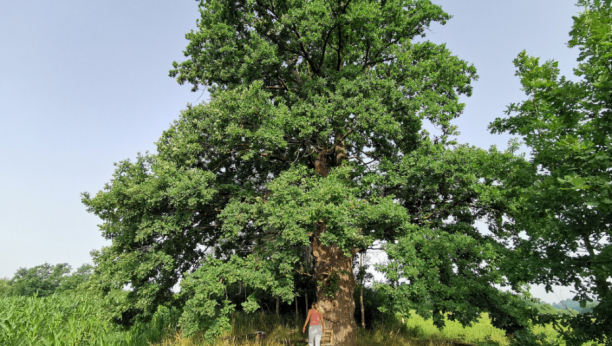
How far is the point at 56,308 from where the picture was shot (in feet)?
41.6

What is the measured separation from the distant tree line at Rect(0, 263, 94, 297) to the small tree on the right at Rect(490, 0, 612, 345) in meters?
55.5

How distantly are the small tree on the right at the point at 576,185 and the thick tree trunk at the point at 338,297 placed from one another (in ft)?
19.9

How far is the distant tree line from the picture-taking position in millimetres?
45250

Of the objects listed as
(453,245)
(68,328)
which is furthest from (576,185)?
(68,328)

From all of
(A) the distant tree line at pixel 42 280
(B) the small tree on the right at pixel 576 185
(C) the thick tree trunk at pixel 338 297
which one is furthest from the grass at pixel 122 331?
(A) the distant tree line at pixel 42 280

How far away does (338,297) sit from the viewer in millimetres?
10523

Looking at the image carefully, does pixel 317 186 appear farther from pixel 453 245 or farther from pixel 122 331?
pixel 122 331

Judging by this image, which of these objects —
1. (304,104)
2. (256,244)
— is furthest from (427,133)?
(256,244)

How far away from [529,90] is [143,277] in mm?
11283

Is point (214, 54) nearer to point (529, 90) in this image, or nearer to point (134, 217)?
point (134, 217)

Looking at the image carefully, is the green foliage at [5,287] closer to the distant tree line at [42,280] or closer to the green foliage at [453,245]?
the distant tree line at [42,280]

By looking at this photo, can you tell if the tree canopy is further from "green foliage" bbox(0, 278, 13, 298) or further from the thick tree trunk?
"green foliage" bbox(0, 278, 13, 298)

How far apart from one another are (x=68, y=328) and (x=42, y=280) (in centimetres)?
5754

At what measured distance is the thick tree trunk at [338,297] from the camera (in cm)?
1004
